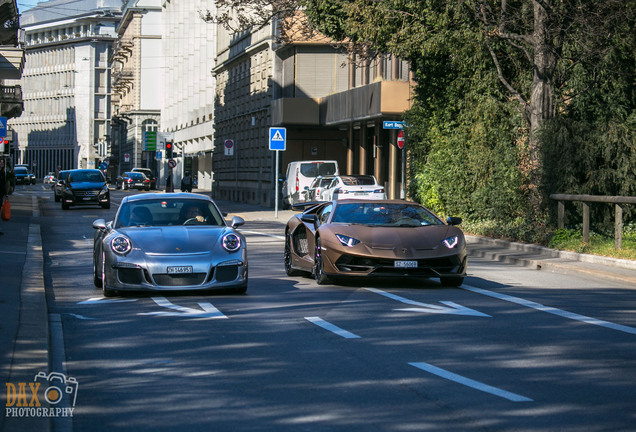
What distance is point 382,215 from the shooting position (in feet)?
52.6

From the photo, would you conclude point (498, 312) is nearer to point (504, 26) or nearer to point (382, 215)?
point (382, 215)

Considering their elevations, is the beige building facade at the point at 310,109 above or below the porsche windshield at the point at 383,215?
above

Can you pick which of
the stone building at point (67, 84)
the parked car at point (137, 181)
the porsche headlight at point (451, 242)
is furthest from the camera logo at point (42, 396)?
the stone building at point (67, 84)

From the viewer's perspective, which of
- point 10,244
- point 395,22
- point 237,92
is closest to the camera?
point 10,244

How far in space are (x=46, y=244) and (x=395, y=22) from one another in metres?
10.0

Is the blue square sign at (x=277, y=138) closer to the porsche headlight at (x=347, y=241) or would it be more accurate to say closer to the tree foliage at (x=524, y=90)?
the tree foliage at (x=524, y=90)

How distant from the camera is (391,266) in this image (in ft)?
48.0

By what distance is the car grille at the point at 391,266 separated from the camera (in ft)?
48.0

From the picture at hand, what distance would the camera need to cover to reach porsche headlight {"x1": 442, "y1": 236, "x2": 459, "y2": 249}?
14969mm

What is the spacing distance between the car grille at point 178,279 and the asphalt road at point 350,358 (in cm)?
22

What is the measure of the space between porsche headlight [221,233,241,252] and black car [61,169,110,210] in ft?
113

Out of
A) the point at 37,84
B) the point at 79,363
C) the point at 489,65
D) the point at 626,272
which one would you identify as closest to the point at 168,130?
the point at 37,84

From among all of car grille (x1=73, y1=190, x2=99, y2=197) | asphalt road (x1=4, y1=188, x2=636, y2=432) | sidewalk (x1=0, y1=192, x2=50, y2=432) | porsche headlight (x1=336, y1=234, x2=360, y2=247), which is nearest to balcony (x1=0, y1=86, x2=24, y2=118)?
car grille (x1=73, y1=190, x2=99, y2=197)

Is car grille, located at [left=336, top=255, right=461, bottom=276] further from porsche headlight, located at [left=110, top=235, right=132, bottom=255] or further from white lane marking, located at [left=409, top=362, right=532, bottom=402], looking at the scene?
white lane marking, located at [left=409, top=362, right=532, bottom=402]
